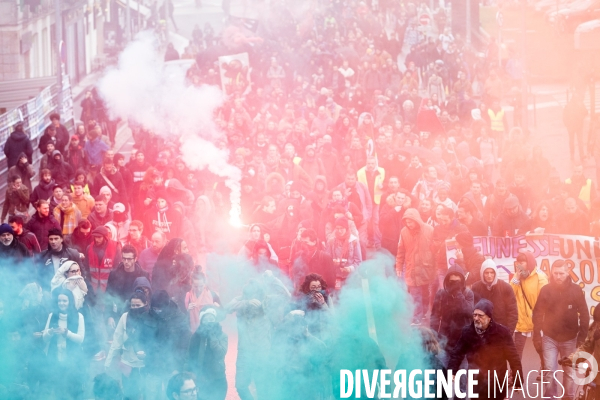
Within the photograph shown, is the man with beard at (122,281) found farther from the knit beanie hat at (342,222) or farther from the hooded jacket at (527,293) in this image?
the hooded jacket at (527,293)

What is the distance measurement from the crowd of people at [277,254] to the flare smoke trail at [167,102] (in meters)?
0.37

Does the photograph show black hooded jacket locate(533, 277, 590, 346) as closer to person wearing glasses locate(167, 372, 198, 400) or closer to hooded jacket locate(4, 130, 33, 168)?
person wearing glasses locate(167, 372, 198, 400)

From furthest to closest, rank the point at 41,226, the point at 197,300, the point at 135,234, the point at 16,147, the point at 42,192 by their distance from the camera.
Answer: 1. the point at 16,147
2. the point at 42,192
3. the point at 41,226
4. the point at 135,234
5. the point at 197,300

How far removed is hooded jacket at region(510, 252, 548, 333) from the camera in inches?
375

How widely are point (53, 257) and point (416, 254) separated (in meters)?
3.55

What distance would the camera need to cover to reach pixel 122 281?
32.4ft

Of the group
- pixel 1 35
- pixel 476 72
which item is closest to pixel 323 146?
pixel 476 72

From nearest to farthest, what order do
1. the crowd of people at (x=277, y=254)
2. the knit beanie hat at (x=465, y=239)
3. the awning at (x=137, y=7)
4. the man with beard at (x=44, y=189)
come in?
the crowd of people at (x=277, y=254), the knit beanie hat at (x=465, y=239), the man with beard at (x=44, y=189), the awning at (x=137, y=7)

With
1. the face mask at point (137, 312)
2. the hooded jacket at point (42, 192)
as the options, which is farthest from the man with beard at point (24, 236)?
the face mask at point (137, 312)

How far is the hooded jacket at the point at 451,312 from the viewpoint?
9070 millimetres

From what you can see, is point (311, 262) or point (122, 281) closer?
point (122, 281)

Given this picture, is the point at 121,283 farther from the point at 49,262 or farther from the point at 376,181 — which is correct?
the point at 376,181

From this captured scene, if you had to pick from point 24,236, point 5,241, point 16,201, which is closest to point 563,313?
point 5,241

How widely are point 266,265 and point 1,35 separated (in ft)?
85.2
